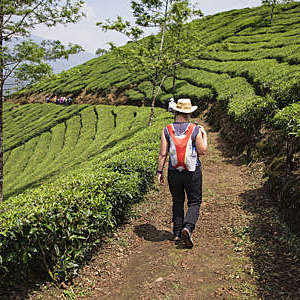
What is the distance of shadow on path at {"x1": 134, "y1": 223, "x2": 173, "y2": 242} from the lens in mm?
4908

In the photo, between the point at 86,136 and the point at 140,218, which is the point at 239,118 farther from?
the point at 86,136

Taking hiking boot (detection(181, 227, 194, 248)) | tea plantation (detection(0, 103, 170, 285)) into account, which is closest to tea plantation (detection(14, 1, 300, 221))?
hiking boot (detection(181, 227, 194, 248))

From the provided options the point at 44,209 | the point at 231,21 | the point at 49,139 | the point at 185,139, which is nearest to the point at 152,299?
the point at 44,209

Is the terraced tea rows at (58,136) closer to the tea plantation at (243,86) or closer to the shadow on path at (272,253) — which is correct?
the tea plantation at (243,86)

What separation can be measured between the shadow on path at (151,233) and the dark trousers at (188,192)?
0.55m

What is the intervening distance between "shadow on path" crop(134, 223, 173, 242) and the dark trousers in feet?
1.80

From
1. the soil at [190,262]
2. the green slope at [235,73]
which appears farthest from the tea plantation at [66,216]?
the green slope at [235,73]

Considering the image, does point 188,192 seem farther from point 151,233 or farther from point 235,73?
point 235,73

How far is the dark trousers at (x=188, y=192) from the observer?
14.0 feet

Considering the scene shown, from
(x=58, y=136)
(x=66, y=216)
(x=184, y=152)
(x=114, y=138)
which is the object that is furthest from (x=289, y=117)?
(x=58, y=136)

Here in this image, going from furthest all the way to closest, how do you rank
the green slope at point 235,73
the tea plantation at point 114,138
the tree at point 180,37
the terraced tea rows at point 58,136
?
the terraced tea rows at point 58,136 < the tree at point 180,37 < the green slope at point 235,73 < the tea plantation at point 114,138

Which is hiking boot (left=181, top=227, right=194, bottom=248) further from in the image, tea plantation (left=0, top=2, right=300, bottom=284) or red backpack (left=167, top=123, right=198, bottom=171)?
tea plantation (left=0, top=2, right=300, bottom=284)

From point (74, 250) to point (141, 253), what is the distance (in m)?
1.15

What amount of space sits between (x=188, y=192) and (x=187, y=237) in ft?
2.24
